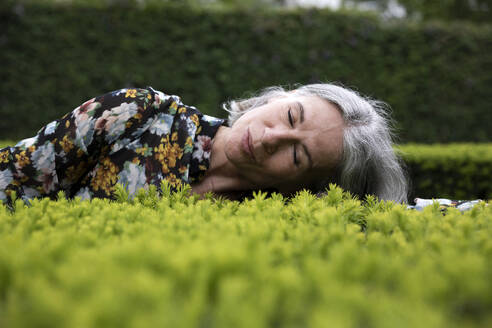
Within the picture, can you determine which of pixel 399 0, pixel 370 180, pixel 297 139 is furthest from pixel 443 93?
pixel 399 0

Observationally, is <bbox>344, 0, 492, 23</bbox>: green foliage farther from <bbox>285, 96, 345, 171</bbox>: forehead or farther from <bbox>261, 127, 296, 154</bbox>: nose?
<bbox>261, 127, 296, 154</bbox>: nose

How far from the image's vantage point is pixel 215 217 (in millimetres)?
1271

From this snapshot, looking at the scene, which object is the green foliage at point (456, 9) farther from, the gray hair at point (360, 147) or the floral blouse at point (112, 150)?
the floral blouse at point (112, 150)

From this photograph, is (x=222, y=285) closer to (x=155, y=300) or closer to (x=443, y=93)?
(x=155, y=300)

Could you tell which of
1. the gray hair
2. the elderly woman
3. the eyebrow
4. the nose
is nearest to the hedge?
the gray hair

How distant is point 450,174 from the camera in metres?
5.58

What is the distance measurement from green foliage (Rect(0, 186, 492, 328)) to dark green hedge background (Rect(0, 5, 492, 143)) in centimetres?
734

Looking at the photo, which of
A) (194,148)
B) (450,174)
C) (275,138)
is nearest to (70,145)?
(194,148)

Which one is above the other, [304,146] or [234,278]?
[234,278]

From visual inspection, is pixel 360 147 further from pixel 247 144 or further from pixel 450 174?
pixel 450 174

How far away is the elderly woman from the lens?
91.4 inches

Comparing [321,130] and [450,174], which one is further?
[450,174]

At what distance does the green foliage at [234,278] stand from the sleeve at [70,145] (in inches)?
51.2

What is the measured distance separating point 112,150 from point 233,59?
624 cm
